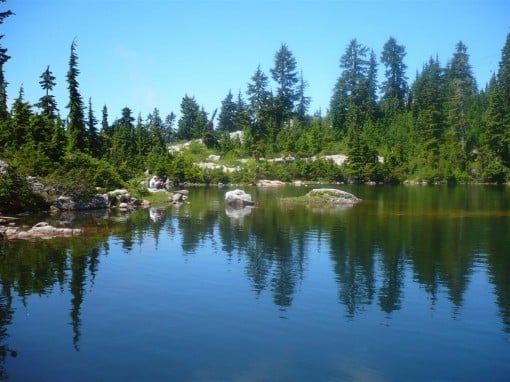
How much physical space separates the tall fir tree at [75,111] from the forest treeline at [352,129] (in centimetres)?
206

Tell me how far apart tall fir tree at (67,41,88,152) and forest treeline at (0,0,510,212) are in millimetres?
2055

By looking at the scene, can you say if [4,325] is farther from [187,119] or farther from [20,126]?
[187,119]

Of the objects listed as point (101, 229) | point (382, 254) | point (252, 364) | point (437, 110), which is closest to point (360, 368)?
point (252, 364)

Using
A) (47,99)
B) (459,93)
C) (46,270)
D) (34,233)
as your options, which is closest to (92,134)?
(47,99)

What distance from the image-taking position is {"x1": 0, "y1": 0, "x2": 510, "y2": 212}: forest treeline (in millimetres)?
110500

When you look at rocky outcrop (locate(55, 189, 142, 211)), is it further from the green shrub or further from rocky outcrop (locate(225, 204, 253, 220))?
rocky outcrop (locate(225, 204, 253, 220))

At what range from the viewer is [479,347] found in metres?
16.9

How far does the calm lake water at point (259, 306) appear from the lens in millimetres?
15531

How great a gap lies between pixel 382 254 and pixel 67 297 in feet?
65.6

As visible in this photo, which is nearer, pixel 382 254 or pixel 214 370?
pixel 214 370

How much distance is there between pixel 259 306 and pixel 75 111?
63.2m

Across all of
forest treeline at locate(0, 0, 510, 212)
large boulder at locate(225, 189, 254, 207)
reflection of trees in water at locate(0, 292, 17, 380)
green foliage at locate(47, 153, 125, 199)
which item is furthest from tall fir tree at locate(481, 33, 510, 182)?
reflection of trees in water at locate(0, 292, 17, 380)

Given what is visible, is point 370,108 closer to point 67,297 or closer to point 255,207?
point 255,207

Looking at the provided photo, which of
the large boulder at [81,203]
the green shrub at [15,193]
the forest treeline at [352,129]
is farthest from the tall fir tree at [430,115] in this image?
the green shrub at [15,193]
